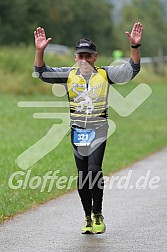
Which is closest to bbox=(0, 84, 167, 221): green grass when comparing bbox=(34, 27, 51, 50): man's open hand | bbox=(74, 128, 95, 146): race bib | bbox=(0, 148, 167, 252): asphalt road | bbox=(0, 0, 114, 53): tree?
bbox=(0, 148, 167, 252): asphalt road

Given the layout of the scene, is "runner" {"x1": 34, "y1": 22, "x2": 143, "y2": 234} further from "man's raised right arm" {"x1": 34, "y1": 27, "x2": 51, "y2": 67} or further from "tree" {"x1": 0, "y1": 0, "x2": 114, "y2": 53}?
"tree" {"x1": 0, "y1": 0, "x2": 114, "y2": 53}

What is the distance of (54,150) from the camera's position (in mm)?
16344

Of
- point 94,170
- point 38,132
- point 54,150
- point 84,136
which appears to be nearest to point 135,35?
point 84,136

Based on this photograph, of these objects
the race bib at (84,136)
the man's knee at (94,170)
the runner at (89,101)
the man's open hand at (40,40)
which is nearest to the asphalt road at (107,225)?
the runner at (89,101)

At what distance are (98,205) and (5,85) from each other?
875 inches

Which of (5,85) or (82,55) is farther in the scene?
(5,85)

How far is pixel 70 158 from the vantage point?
15.4 meters

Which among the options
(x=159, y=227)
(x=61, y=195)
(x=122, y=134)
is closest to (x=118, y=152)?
(x=122, y=134)

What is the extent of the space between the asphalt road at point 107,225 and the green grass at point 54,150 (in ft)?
1.37

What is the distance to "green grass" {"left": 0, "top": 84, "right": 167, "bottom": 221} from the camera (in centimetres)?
1123

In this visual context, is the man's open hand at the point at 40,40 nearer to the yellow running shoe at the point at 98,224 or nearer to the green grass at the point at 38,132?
the yellow running shoe at the point at 98,224

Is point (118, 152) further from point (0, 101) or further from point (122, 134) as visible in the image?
point (0, 101)

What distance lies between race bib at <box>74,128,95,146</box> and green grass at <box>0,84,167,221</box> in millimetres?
1627

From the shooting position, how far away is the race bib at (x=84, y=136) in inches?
Answer: 333
